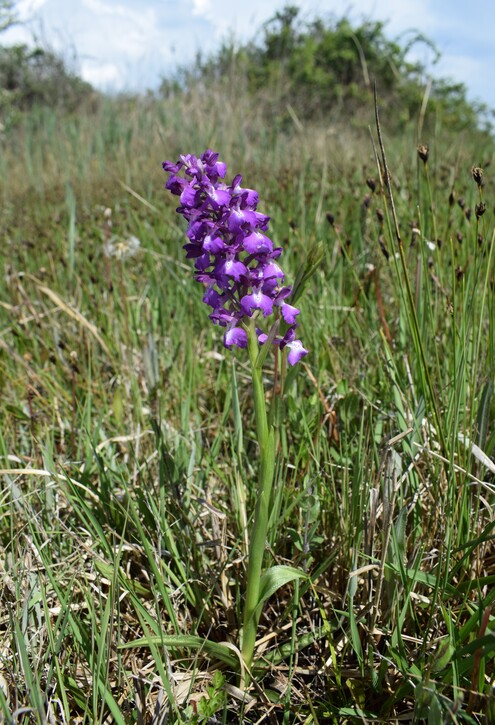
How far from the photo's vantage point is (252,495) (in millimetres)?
1634

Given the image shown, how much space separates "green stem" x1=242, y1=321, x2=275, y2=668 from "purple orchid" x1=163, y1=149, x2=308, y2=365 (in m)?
0.06

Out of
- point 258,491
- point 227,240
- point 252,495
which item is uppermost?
point 227,240

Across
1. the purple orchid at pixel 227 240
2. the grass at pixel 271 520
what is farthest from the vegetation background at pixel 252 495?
the purple orchid at pixel 227 240

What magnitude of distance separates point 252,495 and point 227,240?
789 millimetres

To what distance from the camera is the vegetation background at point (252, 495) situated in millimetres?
1179

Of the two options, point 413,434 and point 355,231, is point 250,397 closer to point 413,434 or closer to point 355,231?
point 413,434

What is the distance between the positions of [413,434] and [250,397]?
0.90 metres

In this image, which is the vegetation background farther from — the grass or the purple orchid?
the purple orchid

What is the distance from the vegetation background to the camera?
118cm

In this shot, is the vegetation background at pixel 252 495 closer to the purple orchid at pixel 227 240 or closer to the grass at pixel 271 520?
the grass at pixel 271 520

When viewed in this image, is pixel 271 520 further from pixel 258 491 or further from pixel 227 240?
pixel 227 240

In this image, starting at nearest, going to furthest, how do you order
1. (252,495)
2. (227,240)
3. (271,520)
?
(227,240) → (271,520) → (252,495)

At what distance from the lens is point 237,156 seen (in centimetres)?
584

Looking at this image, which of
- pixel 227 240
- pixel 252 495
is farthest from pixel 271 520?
pixel 227 240
